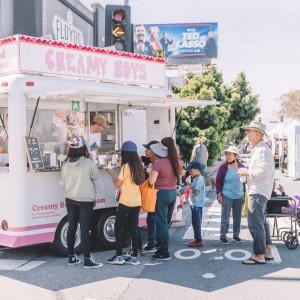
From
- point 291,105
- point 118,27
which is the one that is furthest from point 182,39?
point 118,27

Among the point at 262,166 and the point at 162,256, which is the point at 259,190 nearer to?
the point at 262,166

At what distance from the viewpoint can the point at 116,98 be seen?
7539 millimetres

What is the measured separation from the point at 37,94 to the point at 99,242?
2510mm

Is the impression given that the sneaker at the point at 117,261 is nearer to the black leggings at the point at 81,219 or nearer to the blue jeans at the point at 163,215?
the black leggings at the point at 81,219

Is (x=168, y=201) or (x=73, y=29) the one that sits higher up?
(x=73, y=29)

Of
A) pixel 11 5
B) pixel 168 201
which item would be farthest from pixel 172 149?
pixel 11 5

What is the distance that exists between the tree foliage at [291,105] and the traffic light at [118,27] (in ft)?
153

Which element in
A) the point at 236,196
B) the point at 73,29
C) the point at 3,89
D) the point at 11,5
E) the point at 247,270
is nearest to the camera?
the point at 247,270

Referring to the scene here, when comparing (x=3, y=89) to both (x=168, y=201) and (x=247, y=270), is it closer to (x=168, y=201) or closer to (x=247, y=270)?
(x=168, y=201)

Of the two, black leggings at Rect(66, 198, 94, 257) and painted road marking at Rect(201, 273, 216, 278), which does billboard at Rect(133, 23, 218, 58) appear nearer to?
black leggings at Rect(66, 198, 94, 257)

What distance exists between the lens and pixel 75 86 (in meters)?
7.61

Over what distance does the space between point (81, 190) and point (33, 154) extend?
908 millimetres

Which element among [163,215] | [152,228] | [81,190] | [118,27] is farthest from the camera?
[118,27]

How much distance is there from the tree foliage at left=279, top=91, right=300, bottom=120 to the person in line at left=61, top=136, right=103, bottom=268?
4962 cm
